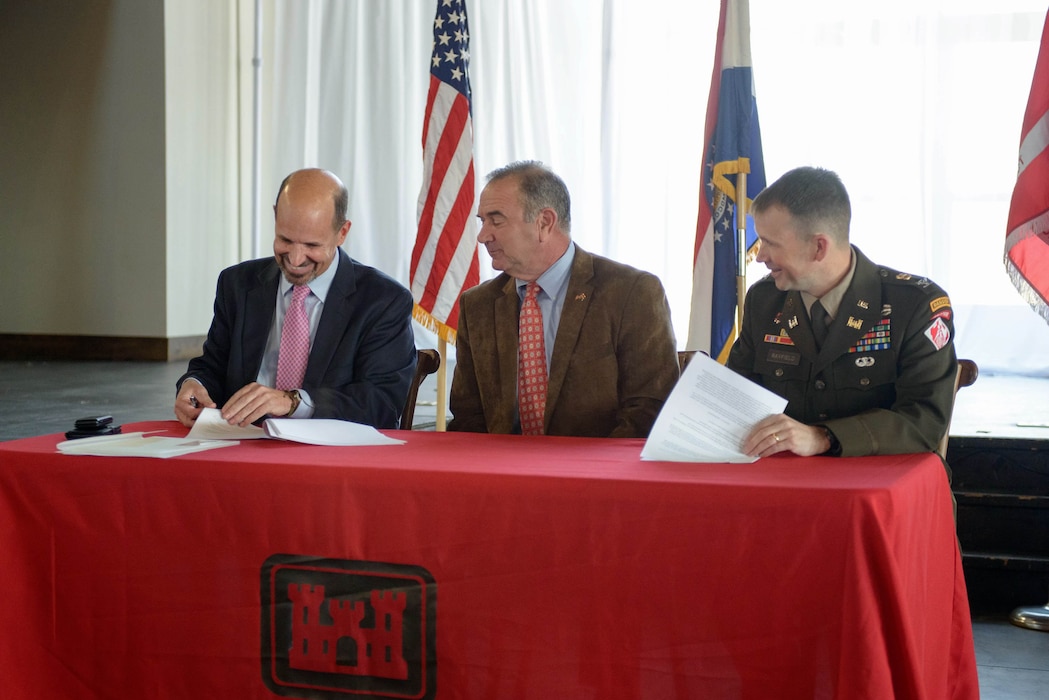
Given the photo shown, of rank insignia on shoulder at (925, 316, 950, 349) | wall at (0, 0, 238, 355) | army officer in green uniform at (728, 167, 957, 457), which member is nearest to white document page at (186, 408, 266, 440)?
army officer in green uniform at (728, 167, 957, 457)

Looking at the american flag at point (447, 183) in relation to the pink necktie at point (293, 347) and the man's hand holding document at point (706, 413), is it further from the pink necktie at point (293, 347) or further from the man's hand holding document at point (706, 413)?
the man's hand holding document at point (706, 413)

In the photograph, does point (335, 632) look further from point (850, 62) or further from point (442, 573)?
point (850, 62)

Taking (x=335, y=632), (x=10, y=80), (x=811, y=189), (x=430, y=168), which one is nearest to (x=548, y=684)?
(x=335, y=632)

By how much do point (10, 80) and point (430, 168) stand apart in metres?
5.47

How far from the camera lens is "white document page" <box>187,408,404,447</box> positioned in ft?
6.17

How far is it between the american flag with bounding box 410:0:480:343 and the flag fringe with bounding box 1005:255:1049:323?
2209mm

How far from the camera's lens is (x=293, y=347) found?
2428 millimetres

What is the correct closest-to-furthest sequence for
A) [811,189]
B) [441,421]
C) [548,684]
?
[548,684] < [811,189] < [441,421]

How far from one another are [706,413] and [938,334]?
0.55 m

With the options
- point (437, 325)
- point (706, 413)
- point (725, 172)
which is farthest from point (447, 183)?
point (706, 413)

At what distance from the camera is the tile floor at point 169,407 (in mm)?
2619

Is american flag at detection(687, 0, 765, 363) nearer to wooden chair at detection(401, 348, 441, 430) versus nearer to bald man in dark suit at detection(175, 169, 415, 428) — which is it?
wooden chair at detection(401, 348, 441, 430)

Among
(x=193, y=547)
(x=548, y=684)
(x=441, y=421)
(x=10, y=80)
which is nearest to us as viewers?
(x=548, y=684)

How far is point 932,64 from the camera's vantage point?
281 inches
